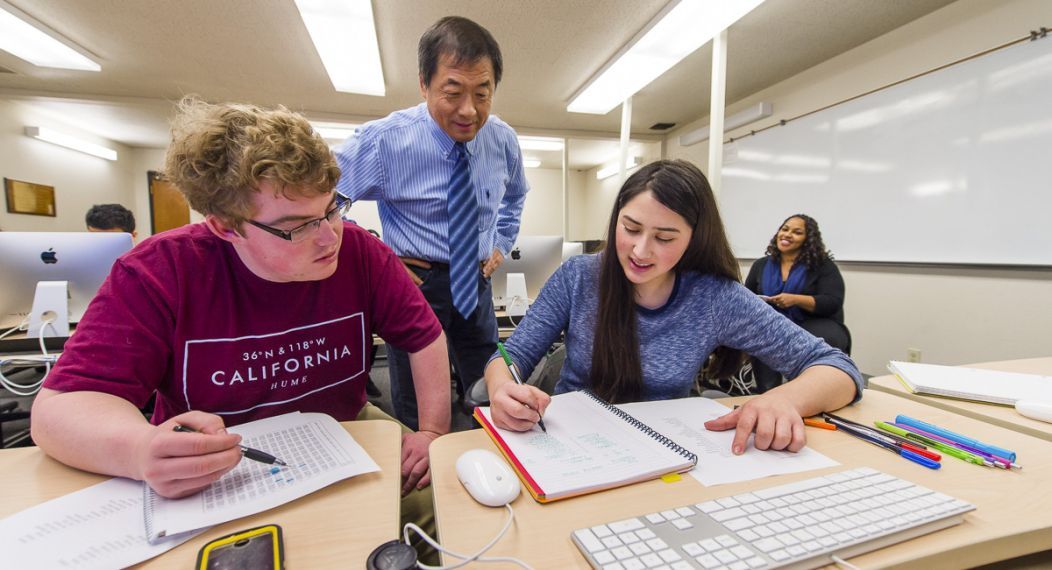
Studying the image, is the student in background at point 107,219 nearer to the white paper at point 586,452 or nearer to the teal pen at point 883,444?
the white paper at point 586,452

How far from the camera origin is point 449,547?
481 mm

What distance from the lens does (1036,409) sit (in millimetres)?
878

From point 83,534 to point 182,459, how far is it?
0.11 m

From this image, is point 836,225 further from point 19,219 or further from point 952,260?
point 19,219

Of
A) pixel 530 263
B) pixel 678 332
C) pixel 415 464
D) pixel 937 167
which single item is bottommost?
pixel 415 464

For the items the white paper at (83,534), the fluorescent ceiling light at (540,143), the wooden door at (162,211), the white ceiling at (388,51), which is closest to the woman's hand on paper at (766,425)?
the white paper at (83,534)

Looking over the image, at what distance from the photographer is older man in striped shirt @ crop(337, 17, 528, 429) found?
1.34 meters

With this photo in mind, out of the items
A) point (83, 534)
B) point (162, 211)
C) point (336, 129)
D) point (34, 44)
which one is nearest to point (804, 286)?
point (83, 534)

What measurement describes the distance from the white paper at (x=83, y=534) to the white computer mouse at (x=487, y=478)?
32cm

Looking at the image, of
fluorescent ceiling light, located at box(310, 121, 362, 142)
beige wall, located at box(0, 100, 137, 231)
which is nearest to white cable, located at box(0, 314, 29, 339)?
fluorescent ceiling light, located at box(310, 121, 362, 142)

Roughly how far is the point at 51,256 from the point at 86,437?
1.53m

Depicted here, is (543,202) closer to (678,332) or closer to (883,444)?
(678,332)

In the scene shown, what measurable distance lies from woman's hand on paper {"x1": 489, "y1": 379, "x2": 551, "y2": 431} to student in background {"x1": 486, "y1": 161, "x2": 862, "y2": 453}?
15cm

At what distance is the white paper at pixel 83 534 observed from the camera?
1.46 feet
